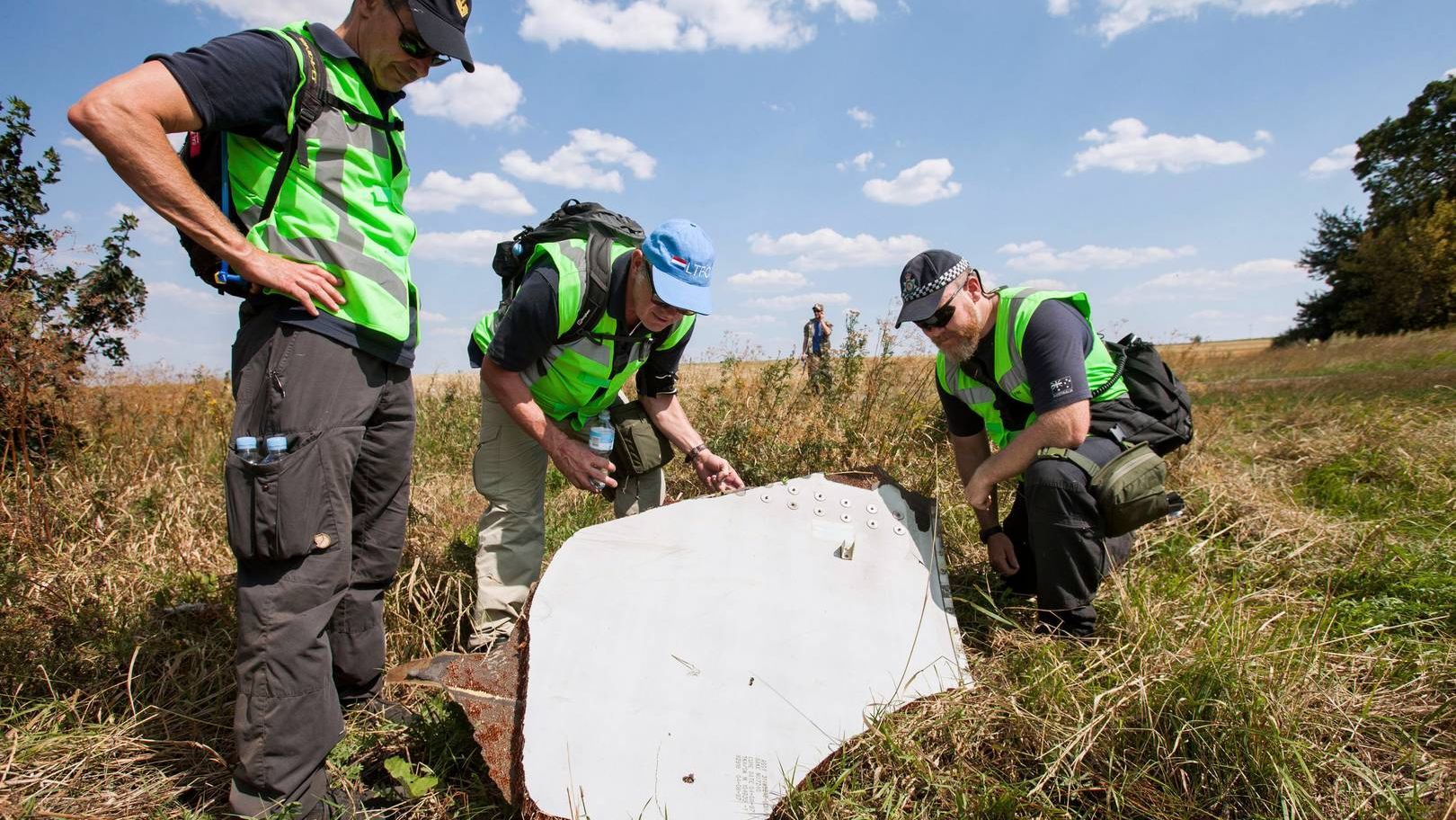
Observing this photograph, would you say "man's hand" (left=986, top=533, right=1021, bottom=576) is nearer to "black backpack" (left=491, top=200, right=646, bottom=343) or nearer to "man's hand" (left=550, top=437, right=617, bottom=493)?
"man's hand" (left=550, top=437, right=617, bottom=493)

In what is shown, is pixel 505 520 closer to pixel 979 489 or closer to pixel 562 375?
pixel 562 375

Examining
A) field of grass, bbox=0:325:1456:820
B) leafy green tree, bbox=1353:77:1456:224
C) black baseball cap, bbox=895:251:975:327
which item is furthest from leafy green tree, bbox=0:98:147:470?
leafy green tree, bbox=1353:77:1456:224

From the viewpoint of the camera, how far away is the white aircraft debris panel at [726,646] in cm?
180

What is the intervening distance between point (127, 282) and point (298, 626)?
3304 mm

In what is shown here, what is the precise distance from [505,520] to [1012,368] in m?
2.06

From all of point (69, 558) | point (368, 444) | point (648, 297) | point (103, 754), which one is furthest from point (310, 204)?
point (69, 558)

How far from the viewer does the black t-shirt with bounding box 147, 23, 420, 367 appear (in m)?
1.61

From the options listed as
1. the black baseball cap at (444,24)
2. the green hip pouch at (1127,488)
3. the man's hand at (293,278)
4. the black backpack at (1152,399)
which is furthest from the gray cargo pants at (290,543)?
the black backpack at (1152,399)

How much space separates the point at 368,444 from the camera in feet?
7.09

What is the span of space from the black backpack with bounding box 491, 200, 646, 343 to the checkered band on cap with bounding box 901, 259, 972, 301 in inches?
43.4

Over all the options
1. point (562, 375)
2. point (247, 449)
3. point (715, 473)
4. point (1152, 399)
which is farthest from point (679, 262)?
point (1152, 399)

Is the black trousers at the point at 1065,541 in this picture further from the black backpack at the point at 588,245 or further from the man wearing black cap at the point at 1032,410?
the black backpack at the point at 588,245

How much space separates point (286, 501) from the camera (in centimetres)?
172

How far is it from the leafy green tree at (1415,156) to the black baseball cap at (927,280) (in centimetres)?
3258
